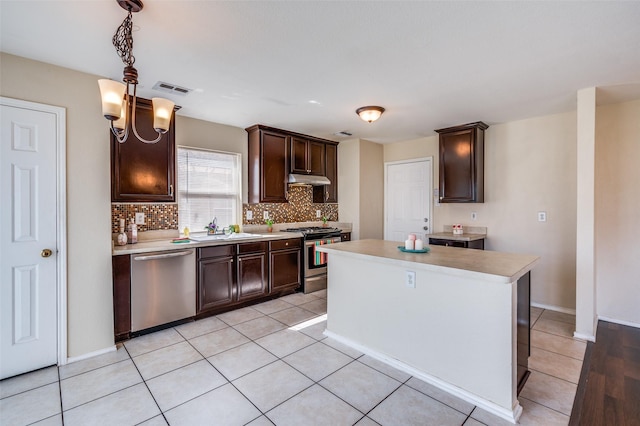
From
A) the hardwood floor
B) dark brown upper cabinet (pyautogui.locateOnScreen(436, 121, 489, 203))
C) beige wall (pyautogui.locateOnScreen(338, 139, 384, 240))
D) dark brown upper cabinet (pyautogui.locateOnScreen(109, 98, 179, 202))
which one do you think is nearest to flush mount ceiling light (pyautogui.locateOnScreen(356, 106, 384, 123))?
dark brown upper cabinet (pyautogui.locateOnScreen(436, 121, 489, 203))

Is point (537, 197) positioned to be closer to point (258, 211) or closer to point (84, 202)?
point (258, 211)

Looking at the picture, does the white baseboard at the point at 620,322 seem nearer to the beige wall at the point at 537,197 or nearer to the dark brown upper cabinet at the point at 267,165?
the beige wall at the point at 537,197

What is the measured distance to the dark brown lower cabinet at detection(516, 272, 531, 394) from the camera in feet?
6.72

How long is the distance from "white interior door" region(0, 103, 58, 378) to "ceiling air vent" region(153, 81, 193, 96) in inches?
34.5

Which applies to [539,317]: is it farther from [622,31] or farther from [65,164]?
[65,164]

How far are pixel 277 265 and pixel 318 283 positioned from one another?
0.80 meters

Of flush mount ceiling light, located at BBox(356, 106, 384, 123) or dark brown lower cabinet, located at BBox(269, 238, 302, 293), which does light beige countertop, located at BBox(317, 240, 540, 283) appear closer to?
dark brown lower cabinet, located at BBox(269, 238, 302, 293)

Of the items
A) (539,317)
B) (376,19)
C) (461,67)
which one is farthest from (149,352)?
(539,317)

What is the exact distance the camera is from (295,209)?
17.0 feet

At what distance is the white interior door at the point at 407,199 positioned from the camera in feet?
16.7

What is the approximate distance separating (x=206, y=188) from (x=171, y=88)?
1.45 m

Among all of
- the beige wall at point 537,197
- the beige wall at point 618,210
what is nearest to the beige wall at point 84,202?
the beige wall at point 537,197

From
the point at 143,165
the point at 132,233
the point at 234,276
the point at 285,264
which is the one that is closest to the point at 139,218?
the point at 132,233

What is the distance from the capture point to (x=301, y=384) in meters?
2.24
